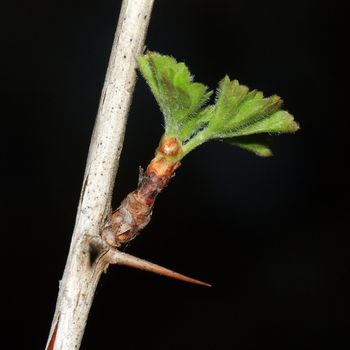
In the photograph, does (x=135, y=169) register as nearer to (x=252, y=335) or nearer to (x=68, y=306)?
(x=252, y=335)

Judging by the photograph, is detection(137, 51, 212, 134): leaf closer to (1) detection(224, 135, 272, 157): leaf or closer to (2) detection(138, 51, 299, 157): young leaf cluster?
(2) detection(138, 51, 299, 157): young leaf cluster

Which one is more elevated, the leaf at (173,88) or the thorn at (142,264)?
the leaf at (173,88)

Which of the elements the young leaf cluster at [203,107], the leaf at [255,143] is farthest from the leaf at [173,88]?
the leaf at [255,143]

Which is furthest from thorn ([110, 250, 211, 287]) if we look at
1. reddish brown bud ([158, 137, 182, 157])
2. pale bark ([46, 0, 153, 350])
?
reddish brown bud ([158, 137, 182, 157])

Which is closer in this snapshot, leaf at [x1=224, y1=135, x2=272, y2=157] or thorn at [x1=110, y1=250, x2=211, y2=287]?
thorn at [x1=110, y1=250, x2=211, y2=287]

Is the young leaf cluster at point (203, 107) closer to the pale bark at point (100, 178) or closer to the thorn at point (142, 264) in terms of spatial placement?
the pale bark at point (100, 178)

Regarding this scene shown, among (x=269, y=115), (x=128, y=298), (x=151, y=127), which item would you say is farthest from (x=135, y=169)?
(x=269, y=115)

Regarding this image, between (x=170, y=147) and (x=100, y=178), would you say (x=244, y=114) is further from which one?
(x=100, y=178)
